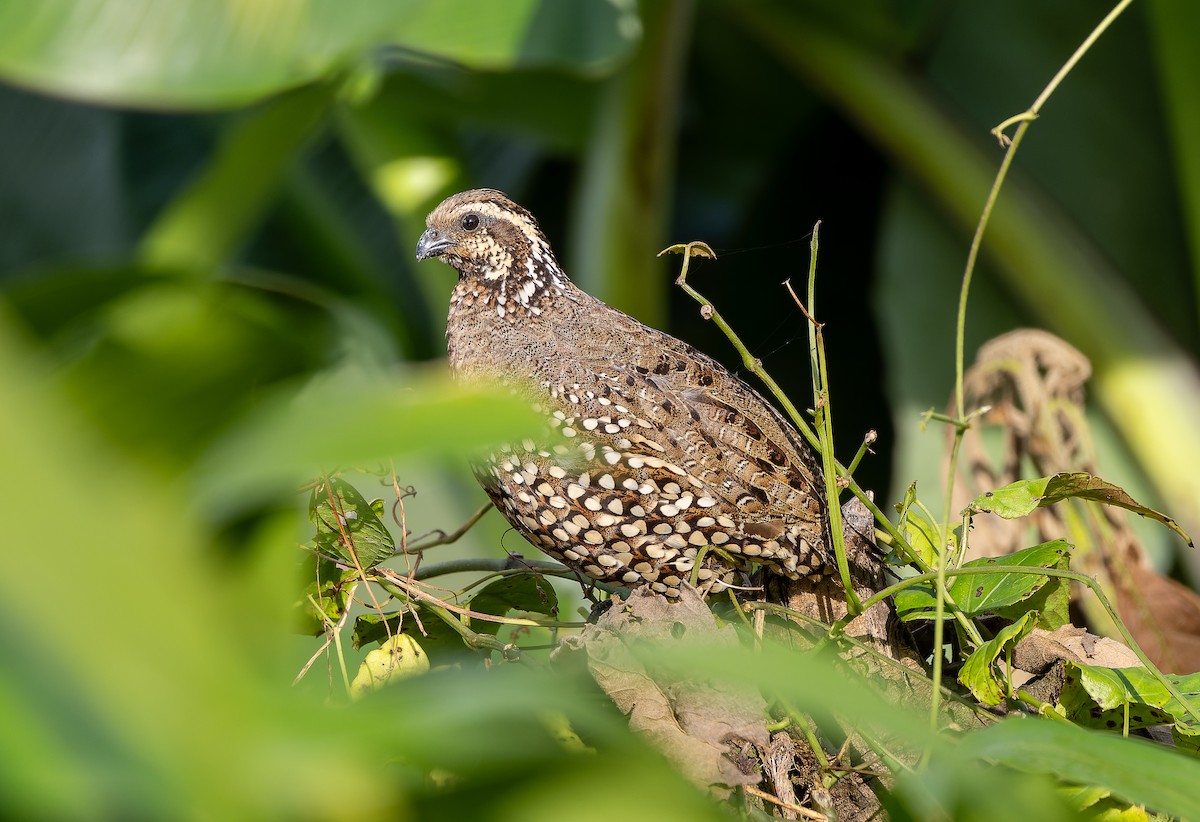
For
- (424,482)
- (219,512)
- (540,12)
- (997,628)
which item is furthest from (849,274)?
(219,512)

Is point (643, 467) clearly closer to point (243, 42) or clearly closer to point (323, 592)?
point (323, 592)

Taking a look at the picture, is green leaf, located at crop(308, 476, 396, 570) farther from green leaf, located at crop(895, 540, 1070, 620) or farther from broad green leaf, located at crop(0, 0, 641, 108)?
broad green leaf, located at crop(0, 0, 641, 108)

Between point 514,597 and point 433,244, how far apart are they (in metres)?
0.56

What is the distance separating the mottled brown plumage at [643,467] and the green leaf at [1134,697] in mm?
390

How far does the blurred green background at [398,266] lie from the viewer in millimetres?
350

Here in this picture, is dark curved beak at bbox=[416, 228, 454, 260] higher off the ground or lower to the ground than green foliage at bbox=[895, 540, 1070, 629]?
higher

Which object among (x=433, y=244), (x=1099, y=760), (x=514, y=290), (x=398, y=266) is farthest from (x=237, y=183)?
(x=1099, y=760)

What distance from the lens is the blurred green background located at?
13.8 inches

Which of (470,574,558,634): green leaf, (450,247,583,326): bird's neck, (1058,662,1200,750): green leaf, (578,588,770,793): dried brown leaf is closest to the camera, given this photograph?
(578,588,770,793): dried brown leaf

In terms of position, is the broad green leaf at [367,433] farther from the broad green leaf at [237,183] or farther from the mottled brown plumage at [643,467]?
the broad green leaf at [237,183]

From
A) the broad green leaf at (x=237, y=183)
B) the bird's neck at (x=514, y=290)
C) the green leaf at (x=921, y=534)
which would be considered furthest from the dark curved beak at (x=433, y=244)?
the broad green leaf at (x=237, y=183)

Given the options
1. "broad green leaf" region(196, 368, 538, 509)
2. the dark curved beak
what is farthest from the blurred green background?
the dark curved beak

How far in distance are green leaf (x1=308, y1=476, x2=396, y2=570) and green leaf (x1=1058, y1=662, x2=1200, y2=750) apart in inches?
29.3

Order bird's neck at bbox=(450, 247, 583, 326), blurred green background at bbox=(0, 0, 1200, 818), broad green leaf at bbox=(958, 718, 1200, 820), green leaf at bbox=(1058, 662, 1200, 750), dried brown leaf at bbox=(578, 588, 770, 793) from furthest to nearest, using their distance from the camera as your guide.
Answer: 1. bird's neck at bbox=(450, 247, 583, 326)
2. green leaf at bbox=(1058, 662, 1200, 750)
3. dried brown leaf at bbox=(578, 588, 770, 793)
4. broad green leaf at bbox=(958, 718, 1200, 820)
5. blurred green background at bbox=(0, 0, 1200, 818)
